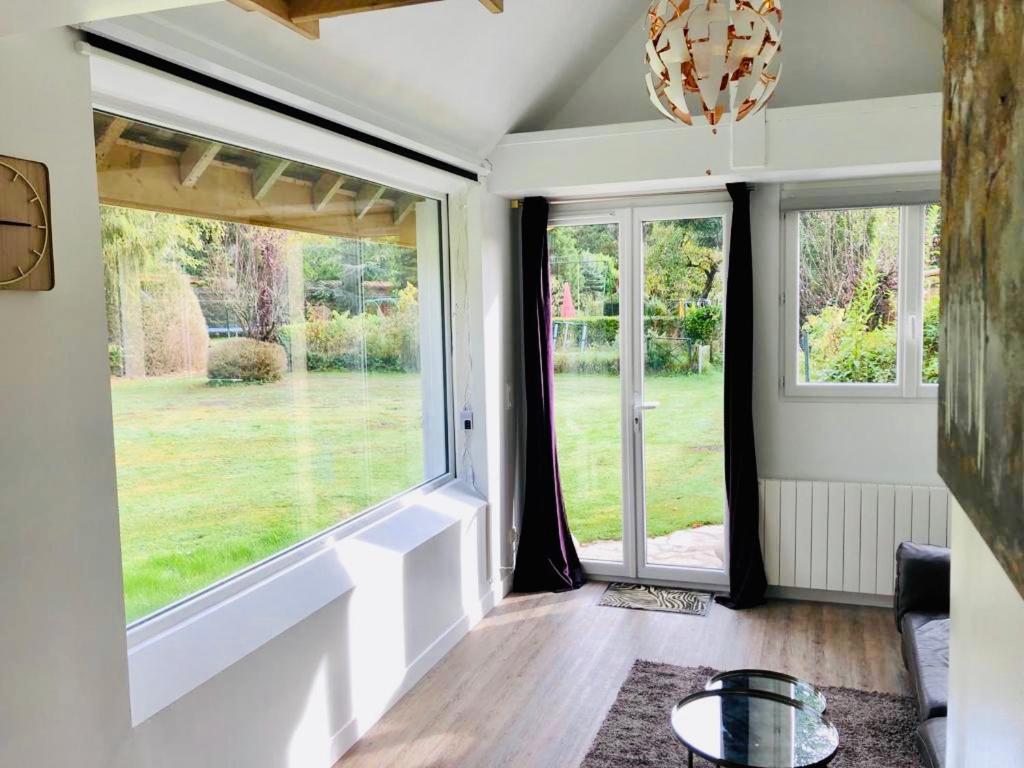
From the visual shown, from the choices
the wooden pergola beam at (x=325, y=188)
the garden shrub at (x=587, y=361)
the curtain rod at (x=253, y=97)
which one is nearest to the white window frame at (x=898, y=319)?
the garden shrub at (x=587, y=361)

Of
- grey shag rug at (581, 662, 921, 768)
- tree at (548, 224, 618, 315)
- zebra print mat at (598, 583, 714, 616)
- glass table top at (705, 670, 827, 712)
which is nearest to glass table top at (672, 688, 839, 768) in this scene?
glass table top at (705, 670, 827, 712)

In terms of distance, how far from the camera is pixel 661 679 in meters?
3.68

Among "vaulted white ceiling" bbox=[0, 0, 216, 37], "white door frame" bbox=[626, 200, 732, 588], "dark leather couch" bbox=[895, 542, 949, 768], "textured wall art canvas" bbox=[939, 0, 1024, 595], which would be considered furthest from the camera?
"white door frame" bbox=[626, 200, 732, 588]

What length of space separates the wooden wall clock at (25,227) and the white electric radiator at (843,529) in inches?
146

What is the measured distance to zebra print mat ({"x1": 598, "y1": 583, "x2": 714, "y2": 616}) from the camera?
4.56 meters

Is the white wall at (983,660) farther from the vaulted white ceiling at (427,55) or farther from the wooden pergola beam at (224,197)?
the wooden pergola beam at (224,197)

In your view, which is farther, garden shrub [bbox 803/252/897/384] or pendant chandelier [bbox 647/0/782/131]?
garden shrub [bbox 803/252/897/384]

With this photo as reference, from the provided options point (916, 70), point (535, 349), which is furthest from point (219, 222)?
point (916, 70)

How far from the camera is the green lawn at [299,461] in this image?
2.63 meters

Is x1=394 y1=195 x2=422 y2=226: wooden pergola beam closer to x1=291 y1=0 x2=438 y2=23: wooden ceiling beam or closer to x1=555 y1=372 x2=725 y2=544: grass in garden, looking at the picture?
x1=555 y1=372 x2=725 y2=544: grass in garden

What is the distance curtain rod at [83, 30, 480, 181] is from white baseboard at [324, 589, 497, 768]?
2.24m

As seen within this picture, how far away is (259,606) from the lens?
290 centimetres

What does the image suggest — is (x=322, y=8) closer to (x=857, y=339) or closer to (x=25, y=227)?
(x=25, y=227)

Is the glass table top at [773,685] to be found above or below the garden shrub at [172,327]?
below
